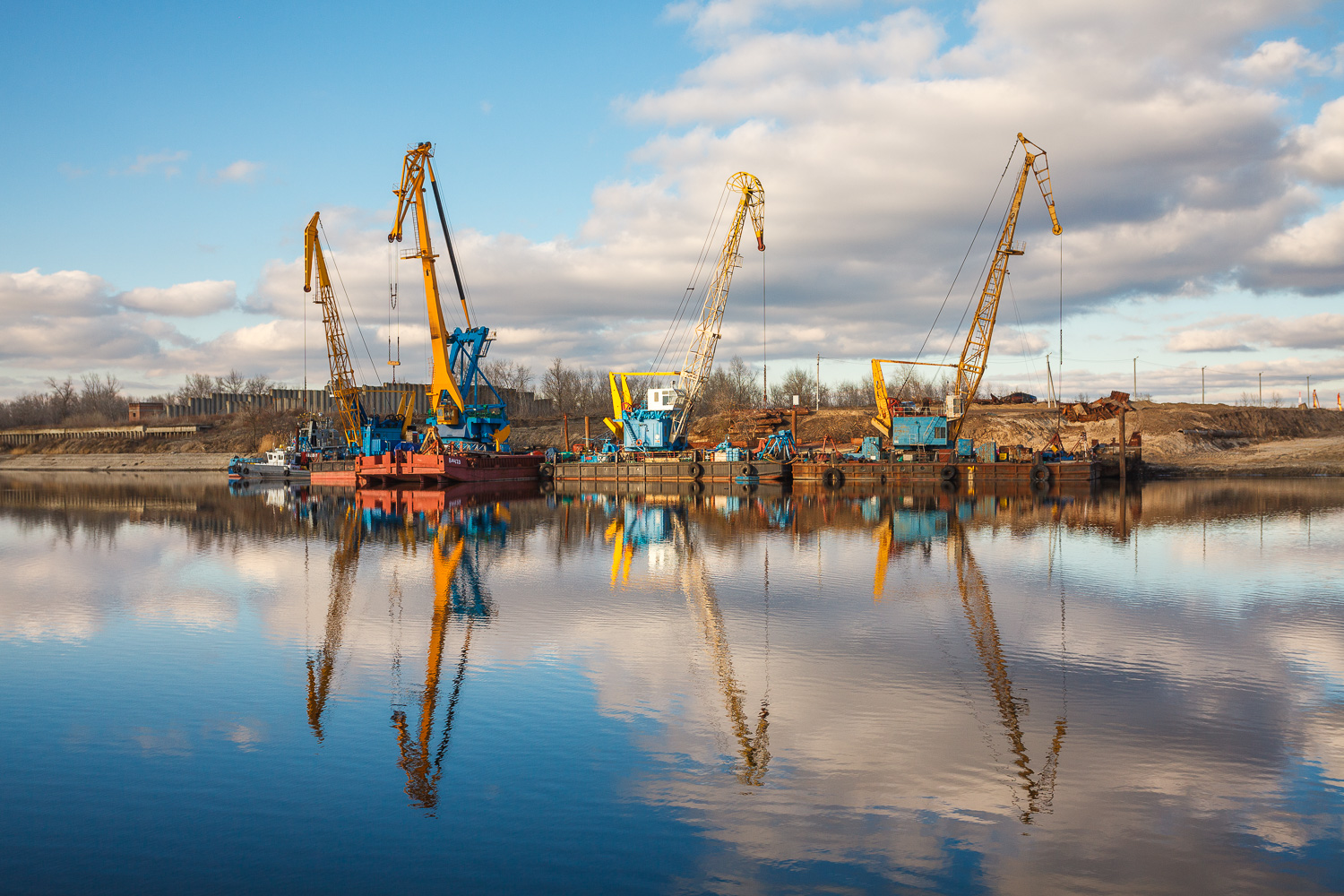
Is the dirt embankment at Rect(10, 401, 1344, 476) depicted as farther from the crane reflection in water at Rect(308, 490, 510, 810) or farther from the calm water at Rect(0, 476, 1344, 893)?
the calm water at Rect(0, 476, 1344, 893)

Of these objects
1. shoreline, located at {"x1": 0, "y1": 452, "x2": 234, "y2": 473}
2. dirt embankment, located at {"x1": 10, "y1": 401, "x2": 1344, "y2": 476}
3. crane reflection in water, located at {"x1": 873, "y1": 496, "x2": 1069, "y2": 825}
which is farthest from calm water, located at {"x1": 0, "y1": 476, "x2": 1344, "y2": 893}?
shoreline, located at {"x1": 0, "y1": 452, "x2": 234, "y2": 473}

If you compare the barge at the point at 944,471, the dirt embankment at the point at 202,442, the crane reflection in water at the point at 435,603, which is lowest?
the crane reflection in water at the point at 435,603

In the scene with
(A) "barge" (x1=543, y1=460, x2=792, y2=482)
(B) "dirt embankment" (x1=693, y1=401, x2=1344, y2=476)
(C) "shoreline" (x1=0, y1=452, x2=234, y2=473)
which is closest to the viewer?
(A) "barge" (x1=543, y1=460, x2=792, y2=482)

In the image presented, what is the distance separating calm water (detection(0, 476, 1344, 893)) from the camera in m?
6.48

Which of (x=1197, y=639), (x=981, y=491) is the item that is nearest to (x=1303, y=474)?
(x=981, y=491)

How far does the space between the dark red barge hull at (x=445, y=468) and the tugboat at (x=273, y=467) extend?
15263 mm

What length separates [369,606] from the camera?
16.4m

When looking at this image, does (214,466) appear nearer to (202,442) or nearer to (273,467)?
(202,442)

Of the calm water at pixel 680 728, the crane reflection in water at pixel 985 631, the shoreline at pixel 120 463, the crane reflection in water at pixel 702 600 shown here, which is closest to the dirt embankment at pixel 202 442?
the shoreline at pixel 120 463

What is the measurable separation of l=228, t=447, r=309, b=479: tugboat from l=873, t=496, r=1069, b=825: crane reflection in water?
5580 centimetres

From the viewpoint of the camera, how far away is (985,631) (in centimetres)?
1373

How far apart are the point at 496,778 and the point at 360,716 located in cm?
258

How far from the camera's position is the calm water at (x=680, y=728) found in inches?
255

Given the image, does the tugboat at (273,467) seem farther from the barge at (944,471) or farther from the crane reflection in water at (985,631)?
the crane reflection in water at (985,631)
